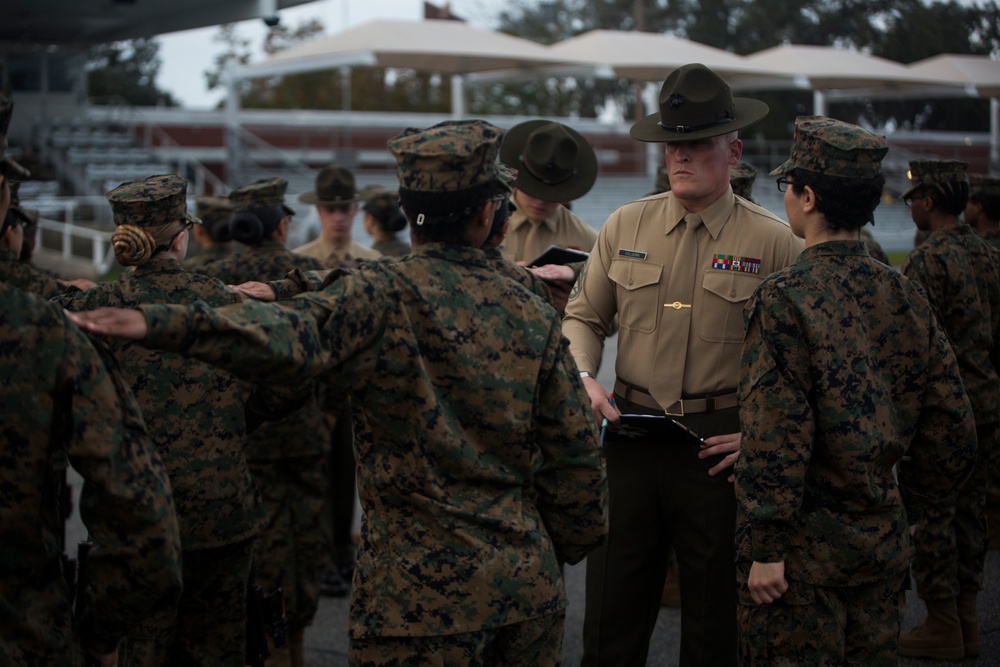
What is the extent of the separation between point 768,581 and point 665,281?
1.18m

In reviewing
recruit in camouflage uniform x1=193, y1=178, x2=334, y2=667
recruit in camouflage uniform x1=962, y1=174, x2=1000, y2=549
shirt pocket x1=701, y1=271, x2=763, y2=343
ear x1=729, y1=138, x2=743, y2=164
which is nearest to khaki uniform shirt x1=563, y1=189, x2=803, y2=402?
shirt pocket x1=701, y1=271, x2=763, y2=343

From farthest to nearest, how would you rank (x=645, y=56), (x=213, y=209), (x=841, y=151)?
(x=645, y=56), (x=213, y=209), (x=841, y=151)

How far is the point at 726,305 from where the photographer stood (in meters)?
3.83

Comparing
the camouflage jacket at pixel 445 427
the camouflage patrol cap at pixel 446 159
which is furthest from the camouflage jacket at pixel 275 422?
the camouflage patrol cap at pixel 446 159

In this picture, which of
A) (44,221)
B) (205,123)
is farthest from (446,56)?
(205,123)

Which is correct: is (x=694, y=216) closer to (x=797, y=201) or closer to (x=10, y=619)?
(x=797, y=201)

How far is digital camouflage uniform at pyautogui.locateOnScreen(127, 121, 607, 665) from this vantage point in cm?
264

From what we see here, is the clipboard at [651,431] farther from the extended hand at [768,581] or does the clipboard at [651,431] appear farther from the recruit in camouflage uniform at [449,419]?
the recruit in camouflage uniform at [449,419]

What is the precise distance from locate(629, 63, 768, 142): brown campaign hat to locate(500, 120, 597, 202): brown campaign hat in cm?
119

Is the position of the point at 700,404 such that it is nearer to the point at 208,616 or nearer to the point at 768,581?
the point at 768,581

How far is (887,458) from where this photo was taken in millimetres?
3393

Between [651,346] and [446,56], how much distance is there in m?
17.1

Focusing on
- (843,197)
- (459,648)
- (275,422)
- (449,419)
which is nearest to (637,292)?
(843,197)

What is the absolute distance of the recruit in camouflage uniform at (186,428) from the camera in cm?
368
